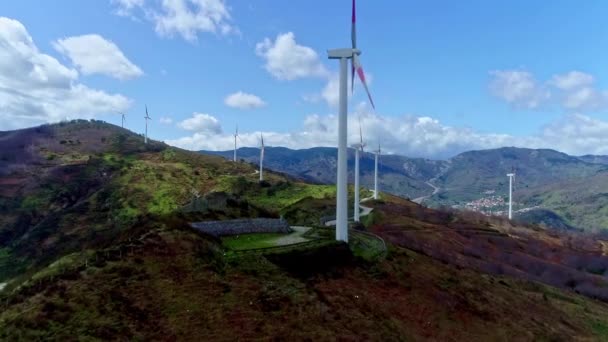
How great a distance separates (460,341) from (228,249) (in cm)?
2372

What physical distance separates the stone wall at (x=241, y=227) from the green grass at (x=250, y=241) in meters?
0.92

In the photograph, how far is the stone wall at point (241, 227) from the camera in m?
51.2

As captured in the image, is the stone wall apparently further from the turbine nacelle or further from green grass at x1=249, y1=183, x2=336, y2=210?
green grass at x1=249, y1=183, x2=336, y2=210

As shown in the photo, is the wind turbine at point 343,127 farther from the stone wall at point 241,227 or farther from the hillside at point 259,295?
the stone wall at point 241,227

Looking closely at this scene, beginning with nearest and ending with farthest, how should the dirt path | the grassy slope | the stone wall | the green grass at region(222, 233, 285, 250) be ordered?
the grassy slope, the green grass at region(222, 233, 285, 250), the stone wall, the dirt path

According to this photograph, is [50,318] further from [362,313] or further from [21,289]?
[362,313]

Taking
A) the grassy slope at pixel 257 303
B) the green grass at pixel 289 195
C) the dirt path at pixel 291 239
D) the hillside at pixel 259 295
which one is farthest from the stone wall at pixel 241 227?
the green grass at pixel 289 195

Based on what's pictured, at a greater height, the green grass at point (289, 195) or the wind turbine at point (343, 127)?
the wind turbine at point (343, 127)

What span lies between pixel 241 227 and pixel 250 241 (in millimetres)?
4549

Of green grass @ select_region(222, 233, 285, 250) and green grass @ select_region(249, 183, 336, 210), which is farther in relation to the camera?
green grass @ select_region(249, 183, 336, 210)

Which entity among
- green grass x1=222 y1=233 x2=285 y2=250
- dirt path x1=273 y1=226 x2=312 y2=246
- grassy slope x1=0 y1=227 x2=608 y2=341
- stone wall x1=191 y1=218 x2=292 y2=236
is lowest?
grassy slope x1=0 y1=227 x2=608 y2=341

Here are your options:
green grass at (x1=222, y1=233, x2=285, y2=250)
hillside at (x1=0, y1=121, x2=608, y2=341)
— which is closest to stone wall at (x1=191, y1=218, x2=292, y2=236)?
green grass at (x1=222, y1=233, x2=285, y2=250)

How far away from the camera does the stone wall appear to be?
51156mm

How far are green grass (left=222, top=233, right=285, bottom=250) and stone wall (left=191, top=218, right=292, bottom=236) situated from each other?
92 cm
